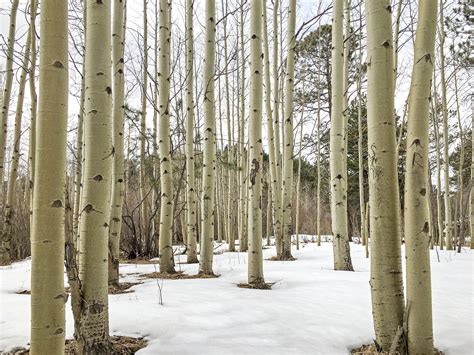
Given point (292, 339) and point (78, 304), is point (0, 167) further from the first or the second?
point (292, 339)

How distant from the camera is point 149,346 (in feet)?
6.61

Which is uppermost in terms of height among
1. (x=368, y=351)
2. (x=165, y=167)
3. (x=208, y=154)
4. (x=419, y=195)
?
(x=208, y=154)

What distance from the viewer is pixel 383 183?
204 centimetres

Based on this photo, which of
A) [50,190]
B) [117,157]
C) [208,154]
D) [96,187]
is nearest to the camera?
[50,190]

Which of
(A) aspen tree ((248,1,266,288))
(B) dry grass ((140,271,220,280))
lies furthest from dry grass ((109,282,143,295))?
(A) aspen tree ((248,1,266,288))

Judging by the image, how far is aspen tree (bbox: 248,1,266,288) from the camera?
381cm

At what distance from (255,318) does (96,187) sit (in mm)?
1393

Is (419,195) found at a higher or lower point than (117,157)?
lower

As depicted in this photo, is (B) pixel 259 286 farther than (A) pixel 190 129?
No

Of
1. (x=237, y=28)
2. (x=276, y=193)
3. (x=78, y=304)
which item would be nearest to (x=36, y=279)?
(x=78, y=304)

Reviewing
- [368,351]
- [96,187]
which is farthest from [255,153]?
[368,351]

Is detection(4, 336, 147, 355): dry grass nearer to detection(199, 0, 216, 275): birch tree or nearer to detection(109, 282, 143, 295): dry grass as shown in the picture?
detection(109, 282, 143, 295): dry grass

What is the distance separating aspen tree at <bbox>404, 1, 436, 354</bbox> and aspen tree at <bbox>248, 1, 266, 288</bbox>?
1.96 meters

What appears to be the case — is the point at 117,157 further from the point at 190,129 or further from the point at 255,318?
the point at 255,318
